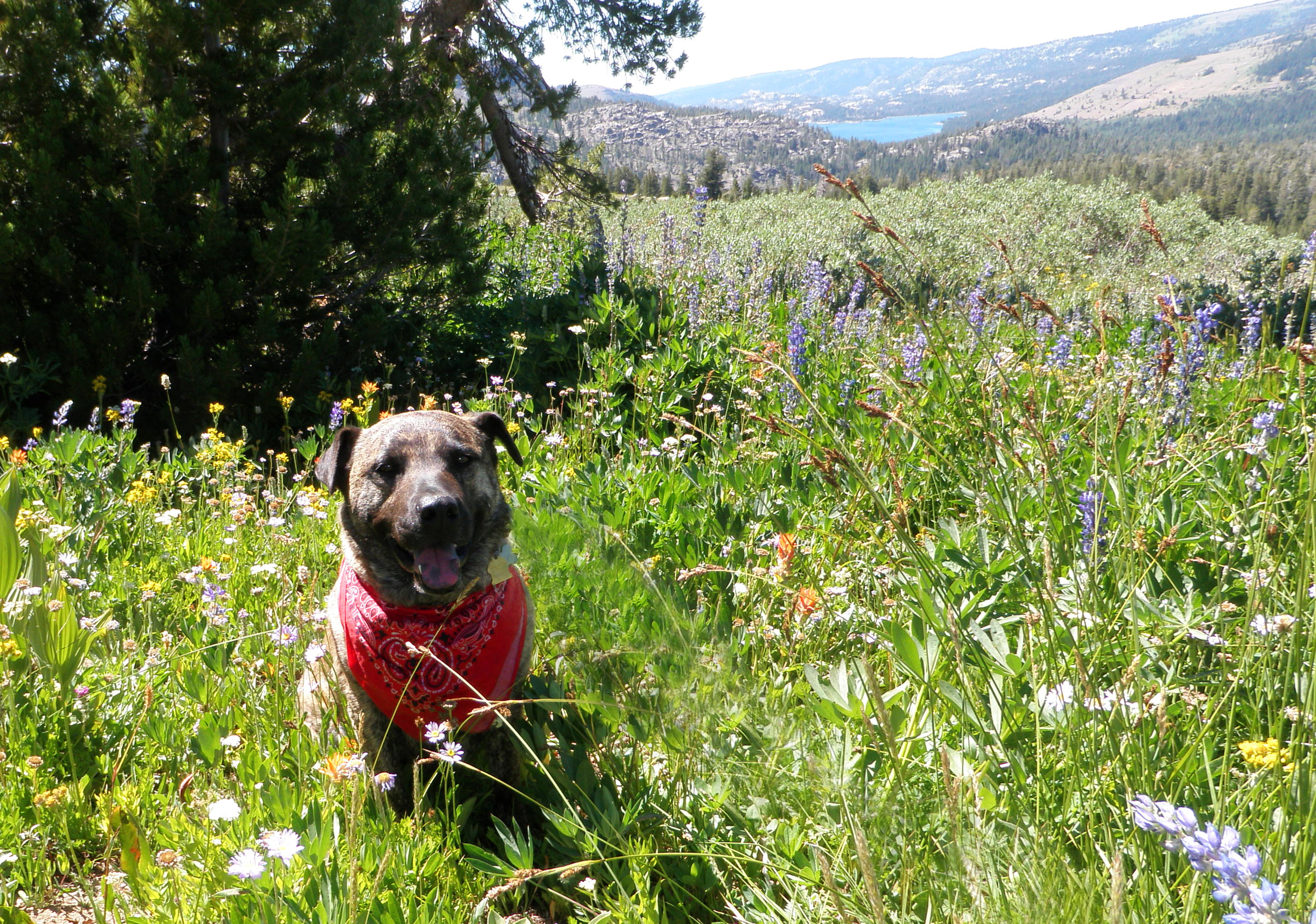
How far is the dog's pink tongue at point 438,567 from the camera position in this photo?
2443 millimetres

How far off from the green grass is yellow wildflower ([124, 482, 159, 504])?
72 mm

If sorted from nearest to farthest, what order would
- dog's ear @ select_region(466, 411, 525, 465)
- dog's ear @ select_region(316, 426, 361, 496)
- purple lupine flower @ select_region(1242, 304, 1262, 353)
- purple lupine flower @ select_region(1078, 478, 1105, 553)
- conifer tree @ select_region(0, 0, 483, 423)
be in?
purple lupine flower @ select_region(1078, 478, 1105, 553)
dog's ear @ select_region(316, 426, 361, 496)
dog's ear @ select_region(466, 411, 525, 465)
purple lupine flower @ select_region(1242, 304, 1262, 353)
conifer tree @ select_region(0, 0, 483, 423)

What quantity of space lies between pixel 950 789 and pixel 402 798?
6.64 ft

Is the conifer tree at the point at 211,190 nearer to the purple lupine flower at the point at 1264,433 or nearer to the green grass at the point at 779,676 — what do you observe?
the green grass at the point at 779,676

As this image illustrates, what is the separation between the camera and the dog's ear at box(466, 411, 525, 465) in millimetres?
3010

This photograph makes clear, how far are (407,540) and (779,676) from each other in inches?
50.6

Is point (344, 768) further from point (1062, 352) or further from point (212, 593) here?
point (1062, 352)

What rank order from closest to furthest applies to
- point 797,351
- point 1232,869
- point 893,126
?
point 1232,869 → point 797,351 → point 893,126

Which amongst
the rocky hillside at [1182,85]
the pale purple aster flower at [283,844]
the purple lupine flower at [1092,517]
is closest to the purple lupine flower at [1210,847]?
the purple lupine flower at [1092,517]

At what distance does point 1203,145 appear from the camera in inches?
2267

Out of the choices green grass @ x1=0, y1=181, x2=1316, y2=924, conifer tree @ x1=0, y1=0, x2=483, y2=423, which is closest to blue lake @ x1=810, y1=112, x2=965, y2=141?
conifer tree @ x1=0, y1=0, x2=483, y2=423

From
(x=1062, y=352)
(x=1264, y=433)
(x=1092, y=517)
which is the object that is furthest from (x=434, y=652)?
(x=1062, y=352)

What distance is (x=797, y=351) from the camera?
5273mm

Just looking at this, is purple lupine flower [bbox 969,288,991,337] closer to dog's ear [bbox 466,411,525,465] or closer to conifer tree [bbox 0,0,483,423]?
dog's ear [bbox 466,411,525,465]
